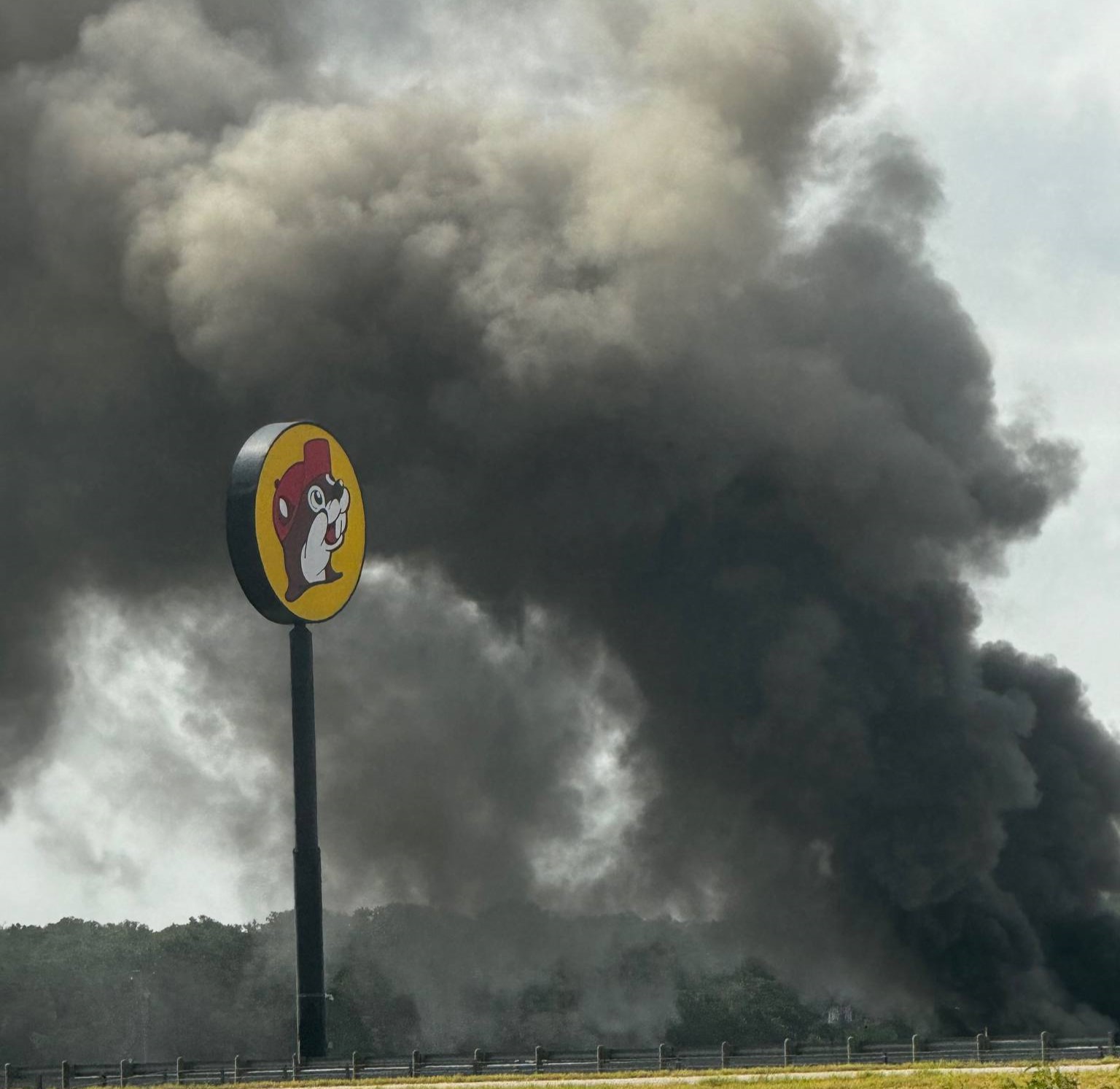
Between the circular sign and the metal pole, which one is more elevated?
the circular sign

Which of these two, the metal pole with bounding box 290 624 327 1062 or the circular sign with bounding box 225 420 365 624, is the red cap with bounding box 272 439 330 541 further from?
the metal pole with bounding box 290 624 327 1062

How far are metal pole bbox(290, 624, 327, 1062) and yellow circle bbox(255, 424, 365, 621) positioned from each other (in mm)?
1424

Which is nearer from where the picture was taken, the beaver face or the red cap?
the red cap

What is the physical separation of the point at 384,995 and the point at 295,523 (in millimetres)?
57917

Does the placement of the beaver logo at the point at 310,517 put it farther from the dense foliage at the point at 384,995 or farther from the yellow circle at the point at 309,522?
the dense foliage at the point at 384,995

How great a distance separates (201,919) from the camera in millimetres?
113875

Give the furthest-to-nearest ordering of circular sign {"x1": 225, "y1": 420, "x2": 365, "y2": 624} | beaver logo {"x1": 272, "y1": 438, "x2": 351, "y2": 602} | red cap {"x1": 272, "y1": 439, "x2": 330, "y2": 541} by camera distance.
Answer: beaver logo {"x1": 272, "y1": 438, "x2": 351, "y2": 602}, red cap {"x1": 272, "y1": 439, "x2": 330, "y2": 541}, circular sign {"x1": 225, "y1": 420, "x2": 365, "y2": 624}

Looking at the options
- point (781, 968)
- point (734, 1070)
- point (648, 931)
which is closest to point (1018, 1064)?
point (734, 1070)

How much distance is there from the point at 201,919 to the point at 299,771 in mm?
73831

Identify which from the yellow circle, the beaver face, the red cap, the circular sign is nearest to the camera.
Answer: the circular sign

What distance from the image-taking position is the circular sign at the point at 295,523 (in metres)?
42.9

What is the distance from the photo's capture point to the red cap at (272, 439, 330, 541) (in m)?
43.7

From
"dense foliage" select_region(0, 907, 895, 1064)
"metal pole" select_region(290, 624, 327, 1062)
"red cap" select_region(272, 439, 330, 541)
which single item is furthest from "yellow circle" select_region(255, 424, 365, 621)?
"dense foliage" select_region(0, 907, 895, 1064)

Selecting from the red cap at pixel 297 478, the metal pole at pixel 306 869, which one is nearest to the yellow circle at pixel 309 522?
the red cap at pixel 297 478
